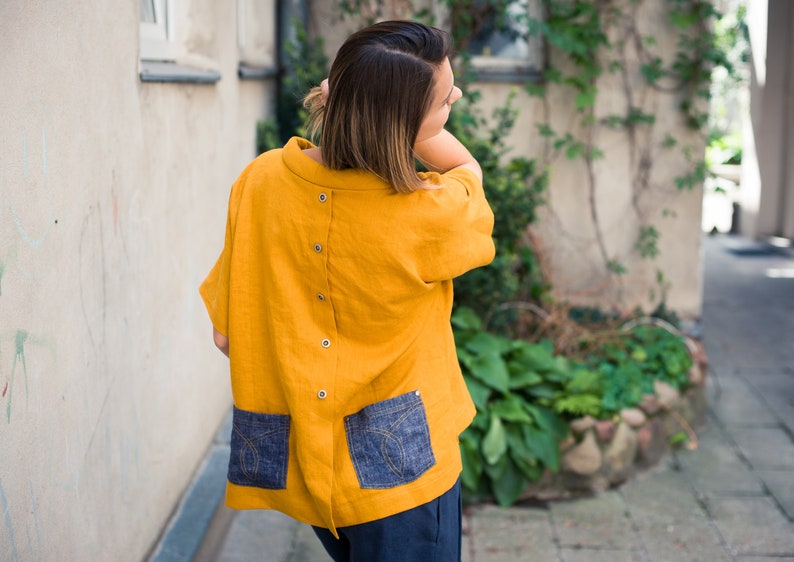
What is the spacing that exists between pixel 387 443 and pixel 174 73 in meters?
1.81

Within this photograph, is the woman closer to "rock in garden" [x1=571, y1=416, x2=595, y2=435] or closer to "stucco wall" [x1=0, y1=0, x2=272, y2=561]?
"stucco wall" [x1=0, y1=0, x2=272, y2=561]

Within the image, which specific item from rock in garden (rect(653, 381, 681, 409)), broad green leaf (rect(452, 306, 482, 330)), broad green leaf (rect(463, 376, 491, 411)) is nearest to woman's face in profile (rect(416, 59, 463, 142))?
broad green leaf (rect(463, 376, 491, 411))

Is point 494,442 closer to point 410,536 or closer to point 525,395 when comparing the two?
point 525,395

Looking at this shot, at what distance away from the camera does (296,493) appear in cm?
174

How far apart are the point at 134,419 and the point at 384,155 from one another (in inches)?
57.3

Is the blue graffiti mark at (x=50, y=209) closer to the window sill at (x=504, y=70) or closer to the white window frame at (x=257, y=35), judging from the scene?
the white window frame at (x=257, y=35)

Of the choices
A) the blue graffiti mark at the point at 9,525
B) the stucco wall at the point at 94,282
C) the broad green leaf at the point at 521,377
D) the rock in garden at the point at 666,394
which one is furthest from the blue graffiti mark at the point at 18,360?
the rock in garden at the point at 666,394

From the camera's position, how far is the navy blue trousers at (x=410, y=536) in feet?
5.69

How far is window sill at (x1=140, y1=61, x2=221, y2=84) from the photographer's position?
2686 mm

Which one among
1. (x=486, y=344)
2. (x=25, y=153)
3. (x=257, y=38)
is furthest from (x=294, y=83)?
(x=25, y=153)

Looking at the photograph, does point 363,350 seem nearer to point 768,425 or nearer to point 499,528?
point 499,528

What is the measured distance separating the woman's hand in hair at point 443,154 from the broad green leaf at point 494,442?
2.25 metres

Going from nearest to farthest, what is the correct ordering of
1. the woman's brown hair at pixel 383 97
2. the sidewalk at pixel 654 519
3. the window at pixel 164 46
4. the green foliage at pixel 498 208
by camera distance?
the woman's brown hair at pixel 383 97, the window at pixel 164 46, the sidewalk at pixel 654 519, the green foliage at pixel 498 208

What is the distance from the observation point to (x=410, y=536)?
1.75 metres
